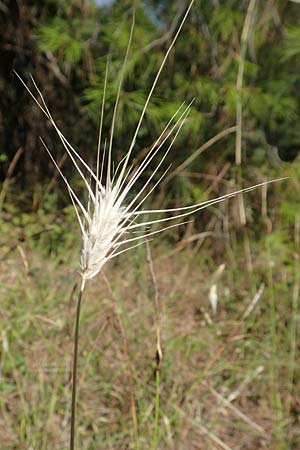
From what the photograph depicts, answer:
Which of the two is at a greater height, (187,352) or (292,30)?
(292,30)

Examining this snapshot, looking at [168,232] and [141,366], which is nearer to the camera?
[141,366]

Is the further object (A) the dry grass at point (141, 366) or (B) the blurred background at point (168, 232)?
(B) the blurred background at point (168, 232)

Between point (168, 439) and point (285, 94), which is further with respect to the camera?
point (285, 94)

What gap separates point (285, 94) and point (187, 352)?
1.50 metres

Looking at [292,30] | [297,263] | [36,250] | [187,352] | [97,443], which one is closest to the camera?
[97,443]

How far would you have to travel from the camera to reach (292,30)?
2.89m

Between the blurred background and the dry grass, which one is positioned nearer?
the dry grass

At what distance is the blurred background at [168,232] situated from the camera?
189 cm

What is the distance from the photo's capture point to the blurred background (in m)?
1.89

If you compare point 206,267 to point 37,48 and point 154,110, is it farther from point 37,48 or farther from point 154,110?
point 37,48

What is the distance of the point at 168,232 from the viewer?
275 centimetres

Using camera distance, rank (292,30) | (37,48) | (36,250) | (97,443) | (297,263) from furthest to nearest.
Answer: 1. (37,48)
2. (292,30)
3. (36,250)
4. (297,263)
5. (97,443)

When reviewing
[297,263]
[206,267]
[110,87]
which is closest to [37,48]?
[110,87]

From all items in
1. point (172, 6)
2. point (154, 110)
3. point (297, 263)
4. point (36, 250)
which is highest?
point (172, 6)
